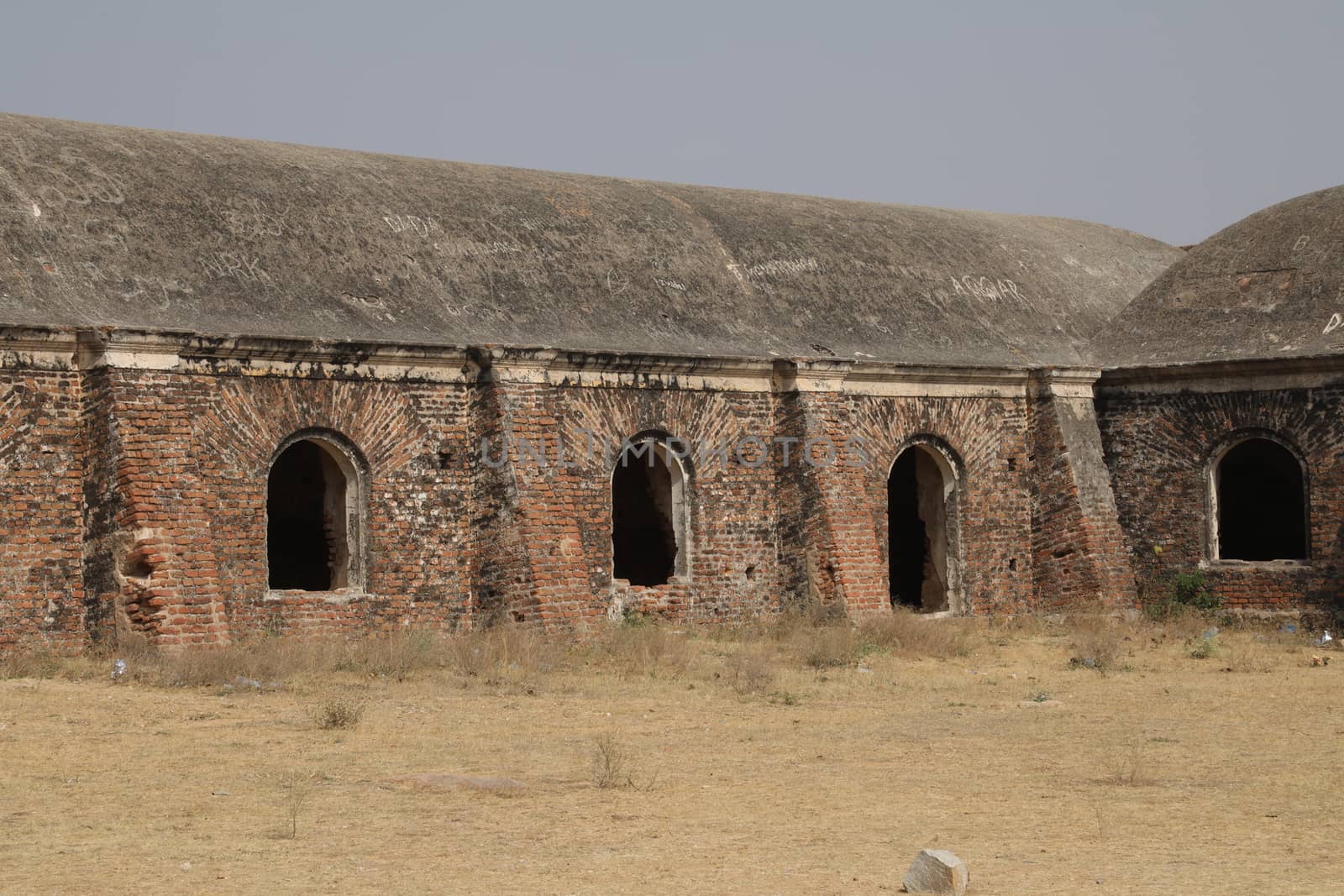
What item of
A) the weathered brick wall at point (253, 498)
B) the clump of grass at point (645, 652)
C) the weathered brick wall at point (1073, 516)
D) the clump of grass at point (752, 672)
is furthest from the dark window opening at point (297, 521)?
the weathered brick wall at point (1073, 516)

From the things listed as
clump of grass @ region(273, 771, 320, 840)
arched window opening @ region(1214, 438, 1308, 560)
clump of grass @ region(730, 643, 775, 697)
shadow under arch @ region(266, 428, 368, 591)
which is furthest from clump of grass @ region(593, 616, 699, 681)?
arched window opening @ region(1214, 438, 1308, 560)

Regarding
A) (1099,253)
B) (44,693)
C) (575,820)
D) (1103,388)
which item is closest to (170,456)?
(44,693)

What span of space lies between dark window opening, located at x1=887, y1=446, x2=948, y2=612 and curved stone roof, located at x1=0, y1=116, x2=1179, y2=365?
5.33ft

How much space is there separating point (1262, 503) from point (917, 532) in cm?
456

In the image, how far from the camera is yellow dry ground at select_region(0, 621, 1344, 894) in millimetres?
8312

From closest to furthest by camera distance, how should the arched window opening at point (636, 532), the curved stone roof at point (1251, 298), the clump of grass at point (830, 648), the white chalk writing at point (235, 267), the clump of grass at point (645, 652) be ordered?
1. the clump of grass at point (645, 652)
2. the clump of grass at point (830, 648)
3. the white chalk writing at point (235, 267)
4. the curved stone roof at point (1251, 298)
5. the arched window opening at point (636, 532)

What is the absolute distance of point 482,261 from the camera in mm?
19328

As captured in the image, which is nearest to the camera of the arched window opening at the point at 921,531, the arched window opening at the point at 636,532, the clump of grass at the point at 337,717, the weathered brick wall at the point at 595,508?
the clump of grass at the point at 337,717

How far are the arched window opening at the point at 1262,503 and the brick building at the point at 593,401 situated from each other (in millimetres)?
45

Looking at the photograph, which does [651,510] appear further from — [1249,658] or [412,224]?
[1249,658]

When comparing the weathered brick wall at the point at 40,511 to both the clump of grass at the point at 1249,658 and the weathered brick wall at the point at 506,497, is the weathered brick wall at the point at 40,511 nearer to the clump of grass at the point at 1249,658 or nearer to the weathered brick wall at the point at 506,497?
the weathered brick wall at the point at 506,497

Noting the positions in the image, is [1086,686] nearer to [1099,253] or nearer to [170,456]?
[170,456]

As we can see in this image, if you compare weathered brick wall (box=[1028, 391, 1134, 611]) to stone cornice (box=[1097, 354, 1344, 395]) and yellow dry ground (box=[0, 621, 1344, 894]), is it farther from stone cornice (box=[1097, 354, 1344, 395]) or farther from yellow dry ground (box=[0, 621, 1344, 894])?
yellow dry ground (box=[0, 621, 1344, 894])

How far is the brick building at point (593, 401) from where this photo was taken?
15.7 meters
